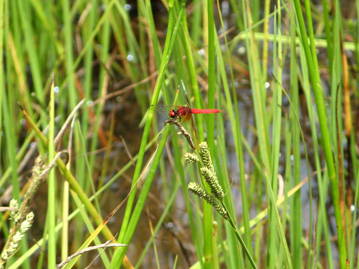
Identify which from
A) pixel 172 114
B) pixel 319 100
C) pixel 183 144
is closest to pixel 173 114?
pixel 172 114

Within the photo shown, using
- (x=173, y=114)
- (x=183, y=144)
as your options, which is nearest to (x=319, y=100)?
(x=173, y=114)

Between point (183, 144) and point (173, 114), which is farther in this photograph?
point (183, 144)

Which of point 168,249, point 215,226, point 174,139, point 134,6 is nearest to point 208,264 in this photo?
point 215,226

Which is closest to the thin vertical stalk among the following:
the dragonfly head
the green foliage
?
the green foliage

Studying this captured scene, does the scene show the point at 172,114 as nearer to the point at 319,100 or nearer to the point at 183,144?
the point at 319,100

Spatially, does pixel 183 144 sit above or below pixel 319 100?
below

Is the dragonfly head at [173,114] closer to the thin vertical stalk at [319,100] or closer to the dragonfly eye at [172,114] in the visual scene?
the dragonfly eye at [172,114]

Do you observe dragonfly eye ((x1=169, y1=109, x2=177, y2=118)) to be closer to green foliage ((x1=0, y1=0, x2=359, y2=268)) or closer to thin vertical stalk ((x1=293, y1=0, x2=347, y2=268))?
green foliage ((x1=0, y1=0, x2=359, y2=268))

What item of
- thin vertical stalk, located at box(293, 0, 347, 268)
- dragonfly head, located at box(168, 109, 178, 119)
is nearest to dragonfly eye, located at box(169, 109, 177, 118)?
dragonfly head, located at box(168, 109, 178, 119)

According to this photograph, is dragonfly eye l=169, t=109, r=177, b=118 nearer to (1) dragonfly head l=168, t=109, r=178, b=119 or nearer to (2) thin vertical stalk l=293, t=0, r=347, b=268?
(1) dragonfly head l=168, t=109, r=178, b=119

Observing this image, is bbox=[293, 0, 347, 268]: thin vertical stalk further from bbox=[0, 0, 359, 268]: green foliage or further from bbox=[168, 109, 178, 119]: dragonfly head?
bbox=[168, 109, 178, 119]: dragonfly head

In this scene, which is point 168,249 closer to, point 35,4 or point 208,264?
point 208,264
